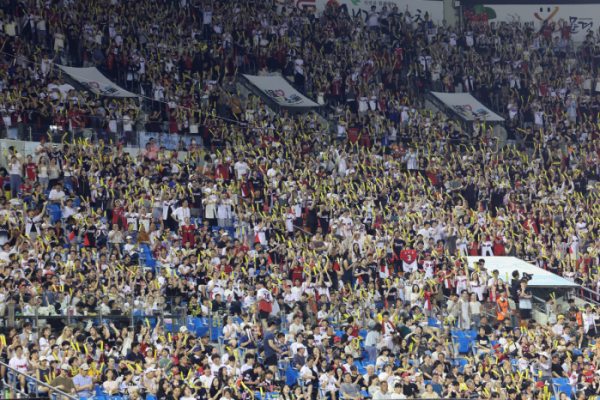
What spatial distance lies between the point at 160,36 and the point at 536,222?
14646mm

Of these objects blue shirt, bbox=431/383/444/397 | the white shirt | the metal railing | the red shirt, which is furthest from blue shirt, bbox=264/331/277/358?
the white shirt

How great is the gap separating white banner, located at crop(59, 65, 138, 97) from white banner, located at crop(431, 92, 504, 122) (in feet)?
42.1

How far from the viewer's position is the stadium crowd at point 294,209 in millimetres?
18047

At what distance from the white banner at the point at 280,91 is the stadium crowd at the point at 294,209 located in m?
0.81

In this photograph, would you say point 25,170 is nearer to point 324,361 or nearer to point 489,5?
point 324,361

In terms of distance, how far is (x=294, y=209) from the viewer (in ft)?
82.5

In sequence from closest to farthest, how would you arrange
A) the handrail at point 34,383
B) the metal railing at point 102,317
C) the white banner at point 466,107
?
1. the handrail at point 34,383
2. the metal railing at point 102,317
3. the white banner at point 466,107

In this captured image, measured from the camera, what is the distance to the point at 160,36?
32.0m

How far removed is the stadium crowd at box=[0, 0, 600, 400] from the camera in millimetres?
18047

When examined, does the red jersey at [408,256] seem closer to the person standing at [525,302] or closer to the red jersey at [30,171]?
the person standing at [525,302]

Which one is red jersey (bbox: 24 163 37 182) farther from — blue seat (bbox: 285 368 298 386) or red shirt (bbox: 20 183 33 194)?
blue seat (bbox: 285 368 298 386)

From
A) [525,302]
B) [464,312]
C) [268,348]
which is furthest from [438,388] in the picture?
[525,302]

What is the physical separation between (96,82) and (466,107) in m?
14.6

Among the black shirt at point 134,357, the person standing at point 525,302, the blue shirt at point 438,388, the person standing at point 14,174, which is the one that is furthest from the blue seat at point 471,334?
the person standing at point 14,174
